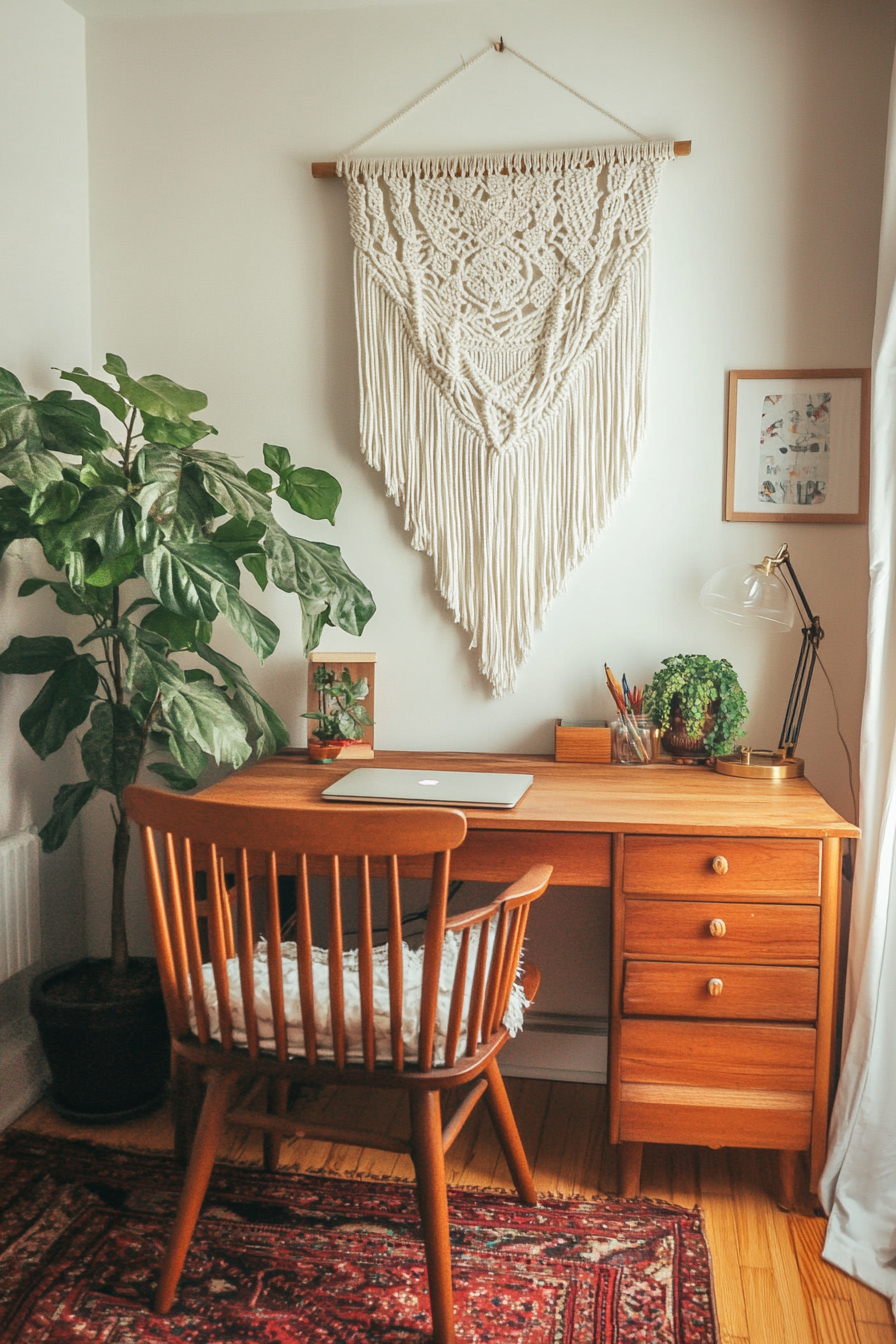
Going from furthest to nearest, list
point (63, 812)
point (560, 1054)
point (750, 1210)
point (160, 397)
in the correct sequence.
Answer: point (560, 1054)
point (63, 812)
point (160, 397)
point (750, 1210)

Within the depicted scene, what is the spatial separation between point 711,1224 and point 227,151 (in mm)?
2472

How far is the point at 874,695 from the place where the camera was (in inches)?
74.4

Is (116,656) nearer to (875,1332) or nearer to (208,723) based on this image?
(208,723)

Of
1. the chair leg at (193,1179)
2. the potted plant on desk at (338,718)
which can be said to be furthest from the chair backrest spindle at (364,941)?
the potted plant on desk at (338,718)

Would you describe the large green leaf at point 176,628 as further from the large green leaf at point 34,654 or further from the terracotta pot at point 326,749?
the terracotta pot at point 326,749

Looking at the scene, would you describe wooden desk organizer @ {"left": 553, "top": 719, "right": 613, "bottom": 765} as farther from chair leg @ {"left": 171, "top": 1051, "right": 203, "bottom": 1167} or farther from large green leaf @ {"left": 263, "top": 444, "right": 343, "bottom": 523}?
chair leg @ {"left": 171, "top": 1051, "right": 203, "bottom": 1167}

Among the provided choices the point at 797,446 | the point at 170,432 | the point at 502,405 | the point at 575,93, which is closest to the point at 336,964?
the point at 170,432

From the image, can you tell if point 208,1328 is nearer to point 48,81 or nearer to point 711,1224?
point 711,1224

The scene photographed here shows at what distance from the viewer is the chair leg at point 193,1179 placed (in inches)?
62.0

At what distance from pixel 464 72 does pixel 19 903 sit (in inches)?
80.3

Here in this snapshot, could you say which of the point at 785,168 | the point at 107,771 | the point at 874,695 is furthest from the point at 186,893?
the point at 785,168

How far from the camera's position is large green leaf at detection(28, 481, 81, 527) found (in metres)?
1.78

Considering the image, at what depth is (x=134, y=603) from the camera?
2070 mm

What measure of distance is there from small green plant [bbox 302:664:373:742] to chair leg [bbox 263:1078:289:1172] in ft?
2.35
